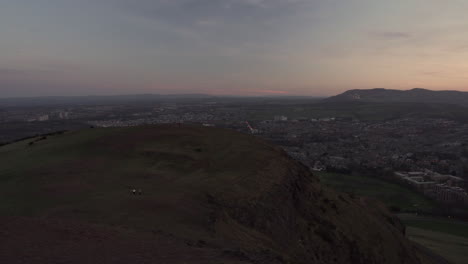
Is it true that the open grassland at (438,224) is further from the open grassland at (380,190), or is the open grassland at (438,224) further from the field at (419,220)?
the open grassland at (380,190)

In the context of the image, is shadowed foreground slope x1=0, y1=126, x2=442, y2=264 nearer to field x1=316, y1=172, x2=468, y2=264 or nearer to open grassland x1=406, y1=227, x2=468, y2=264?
open grassland x1=406, y1=227, x2=468, y2=264

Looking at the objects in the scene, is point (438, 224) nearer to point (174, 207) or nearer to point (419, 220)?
point (419, 220)

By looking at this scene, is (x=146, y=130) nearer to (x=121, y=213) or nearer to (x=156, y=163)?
(x=156, y=163)

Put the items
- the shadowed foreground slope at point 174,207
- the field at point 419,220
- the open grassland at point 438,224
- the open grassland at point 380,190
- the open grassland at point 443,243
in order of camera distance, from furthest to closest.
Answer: the open grassland at point 380,190
the open grassland at point 438,224
the field at point 419,220
the open grassland at point 443,243
the shadowed foreground slope at point 174,207

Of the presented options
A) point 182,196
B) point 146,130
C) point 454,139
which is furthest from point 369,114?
point 182,196

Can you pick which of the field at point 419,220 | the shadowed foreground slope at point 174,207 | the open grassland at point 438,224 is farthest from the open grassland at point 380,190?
the shadowed foreground slope at point 174,207

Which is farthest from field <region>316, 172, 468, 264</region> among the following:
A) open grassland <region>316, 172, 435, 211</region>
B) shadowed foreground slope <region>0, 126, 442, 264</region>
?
shadowed foreground slope <region>0, 126, 442, 264</region>
